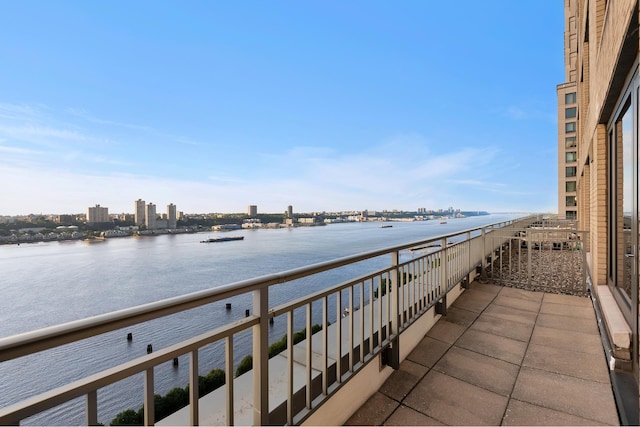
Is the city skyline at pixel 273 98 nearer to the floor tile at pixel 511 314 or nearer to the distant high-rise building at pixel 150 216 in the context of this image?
the distant high-rise building at pixel 150 216

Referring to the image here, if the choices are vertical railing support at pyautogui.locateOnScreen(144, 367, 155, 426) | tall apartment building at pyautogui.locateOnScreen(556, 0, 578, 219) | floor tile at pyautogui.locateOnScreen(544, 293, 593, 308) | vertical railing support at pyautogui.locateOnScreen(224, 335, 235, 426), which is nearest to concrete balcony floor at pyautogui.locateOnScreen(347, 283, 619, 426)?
floor tile at pyautogui.locateOnScreen(544, 293, 593, 308)

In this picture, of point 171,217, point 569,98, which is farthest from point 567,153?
point 171,217

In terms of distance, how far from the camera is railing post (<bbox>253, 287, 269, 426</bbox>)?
4.70ft

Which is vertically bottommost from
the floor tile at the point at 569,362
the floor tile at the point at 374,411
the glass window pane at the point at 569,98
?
the floor tile at the point at 374,411

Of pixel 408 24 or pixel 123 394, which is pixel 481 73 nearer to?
pixel 408 24

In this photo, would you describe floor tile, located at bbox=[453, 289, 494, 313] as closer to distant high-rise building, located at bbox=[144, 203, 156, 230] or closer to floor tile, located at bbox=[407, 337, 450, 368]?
floor tile, located at bbox=[407, 337, 450, 368]

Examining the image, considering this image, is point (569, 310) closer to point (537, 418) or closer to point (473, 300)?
point (473, 300)

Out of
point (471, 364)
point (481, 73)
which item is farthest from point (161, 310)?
point (481, 73)

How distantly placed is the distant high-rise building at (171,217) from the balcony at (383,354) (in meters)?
95.1

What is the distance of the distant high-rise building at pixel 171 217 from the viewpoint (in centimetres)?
8699

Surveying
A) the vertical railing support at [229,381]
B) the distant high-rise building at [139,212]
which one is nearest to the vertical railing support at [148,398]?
the vertical railing support at [229,381]

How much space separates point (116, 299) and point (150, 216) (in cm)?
5637

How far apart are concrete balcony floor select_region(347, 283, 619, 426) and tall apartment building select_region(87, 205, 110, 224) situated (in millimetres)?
85938

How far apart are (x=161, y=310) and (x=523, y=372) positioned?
3.40 m
